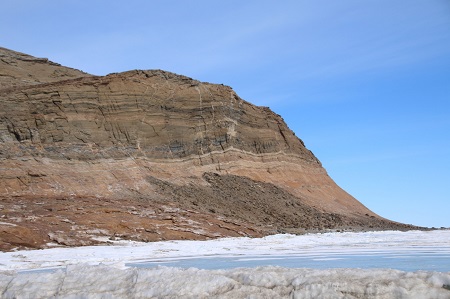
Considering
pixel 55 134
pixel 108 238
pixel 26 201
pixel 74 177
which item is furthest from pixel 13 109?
pixel 108 238

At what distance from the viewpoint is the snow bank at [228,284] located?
600cm

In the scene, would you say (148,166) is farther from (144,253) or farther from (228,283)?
(228,283)

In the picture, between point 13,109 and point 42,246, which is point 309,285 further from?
point 13,109

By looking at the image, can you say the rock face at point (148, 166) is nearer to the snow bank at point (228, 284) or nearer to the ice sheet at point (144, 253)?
the ice sheet at point (144, 253)

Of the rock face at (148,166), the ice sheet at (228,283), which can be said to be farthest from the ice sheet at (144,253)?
the ice sheet at (228,283)

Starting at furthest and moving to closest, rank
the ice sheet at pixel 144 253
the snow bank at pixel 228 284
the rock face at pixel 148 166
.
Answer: the rock face at pixel 148 166 < the ice sheet at pixel 144 253 < the snow bank at pixel 228 284

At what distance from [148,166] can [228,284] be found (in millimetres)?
33338

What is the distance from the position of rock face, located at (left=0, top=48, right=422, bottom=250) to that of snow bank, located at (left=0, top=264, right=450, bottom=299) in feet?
48.7

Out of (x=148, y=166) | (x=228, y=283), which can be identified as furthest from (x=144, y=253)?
(x=148, y=166)

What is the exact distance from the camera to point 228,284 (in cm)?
662

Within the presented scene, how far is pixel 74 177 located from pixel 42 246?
13.4 metres

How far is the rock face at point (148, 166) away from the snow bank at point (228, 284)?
14857 mm

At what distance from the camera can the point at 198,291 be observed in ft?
21.3

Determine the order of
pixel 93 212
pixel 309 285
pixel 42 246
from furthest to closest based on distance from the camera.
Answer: pixel 93 212
pixel 42 246
pixel 309 285
